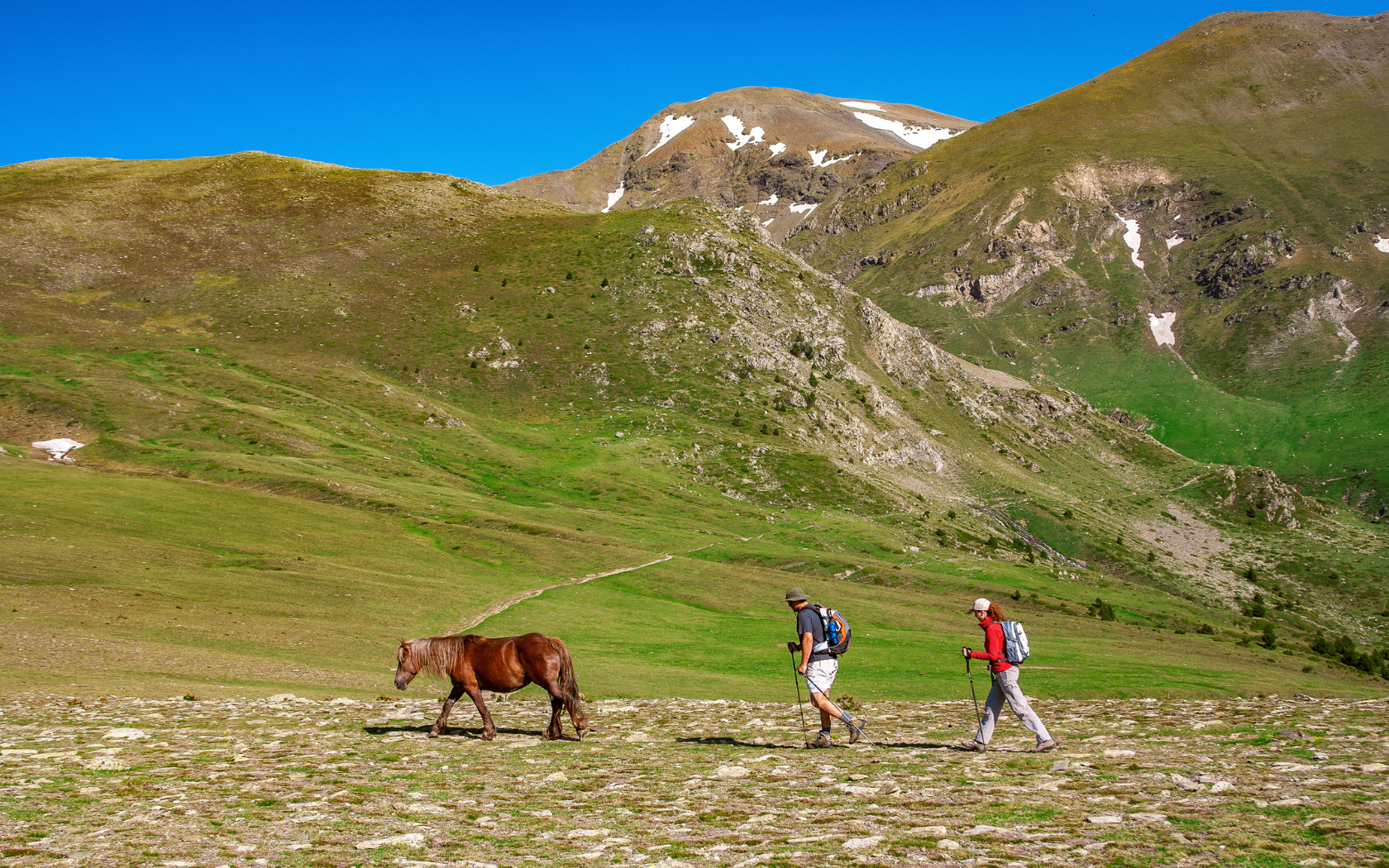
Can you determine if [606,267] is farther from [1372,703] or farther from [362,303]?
[1372,703]

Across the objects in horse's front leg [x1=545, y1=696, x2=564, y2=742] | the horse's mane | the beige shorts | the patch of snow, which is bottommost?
horse's front leg [x1=545, y1=696, x2=564, y2=742]

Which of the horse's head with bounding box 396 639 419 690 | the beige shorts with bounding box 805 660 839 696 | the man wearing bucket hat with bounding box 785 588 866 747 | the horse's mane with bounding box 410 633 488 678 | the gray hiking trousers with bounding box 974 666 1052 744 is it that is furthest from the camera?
the horse's head with bounding box 396 639 419 690

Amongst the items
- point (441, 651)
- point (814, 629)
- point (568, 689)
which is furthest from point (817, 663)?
point (441, 651)

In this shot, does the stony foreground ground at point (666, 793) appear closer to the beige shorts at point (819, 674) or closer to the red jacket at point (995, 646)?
the beige shorts at point (819, 674)

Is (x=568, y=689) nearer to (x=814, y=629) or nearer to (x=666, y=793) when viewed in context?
(x=814, y=629)

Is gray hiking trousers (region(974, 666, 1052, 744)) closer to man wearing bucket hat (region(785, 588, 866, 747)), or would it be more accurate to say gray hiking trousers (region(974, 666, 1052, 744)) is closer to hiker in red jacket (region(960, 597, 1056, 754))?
hiker in red jacket (region(960, 597, 1056, 754))

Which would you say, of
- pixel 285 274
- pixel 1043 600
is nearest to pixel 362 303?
pixel 285 274

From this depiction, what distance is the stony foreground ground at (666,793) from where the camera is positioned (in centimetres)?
1051

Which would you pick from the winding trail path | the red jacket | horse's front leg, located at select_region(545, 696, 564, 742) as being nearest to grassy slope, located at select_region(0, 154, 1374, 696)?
the winding trail path

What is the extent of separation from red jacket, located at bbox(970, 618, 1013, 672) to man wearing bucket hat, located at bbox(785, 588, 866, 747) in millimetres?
3425

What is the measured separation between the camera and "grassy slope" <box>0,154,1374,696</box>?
4119 centimetres

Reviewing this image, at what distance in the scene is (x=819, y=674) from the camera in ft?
66.2

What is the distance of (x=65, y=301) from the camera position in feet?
400

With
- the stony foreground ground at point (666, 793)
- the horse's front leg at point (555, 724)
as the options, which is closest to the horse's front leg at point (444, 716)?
the stony foreground ground at point (666, 793)
